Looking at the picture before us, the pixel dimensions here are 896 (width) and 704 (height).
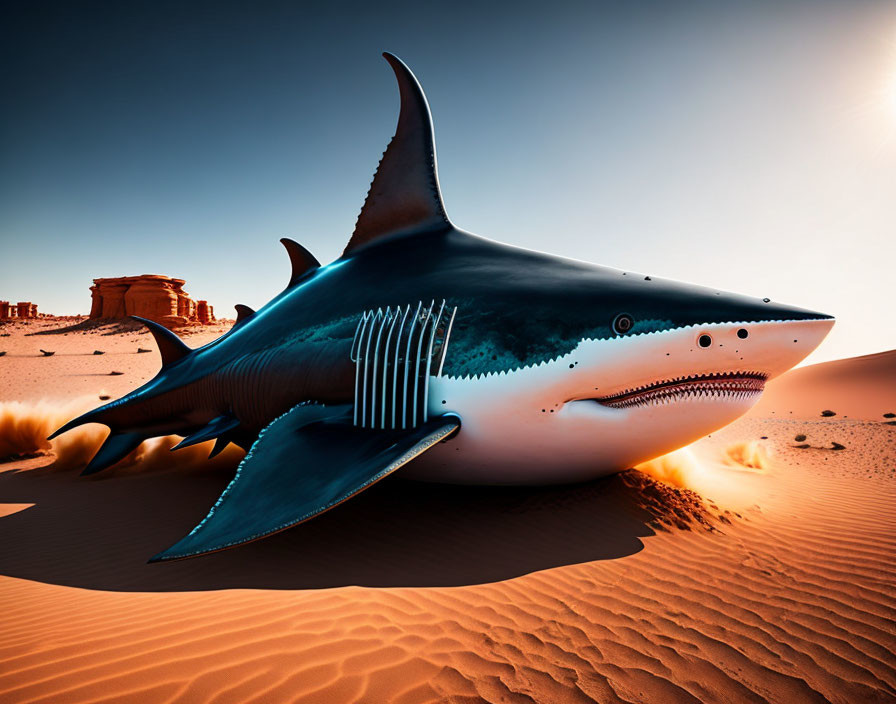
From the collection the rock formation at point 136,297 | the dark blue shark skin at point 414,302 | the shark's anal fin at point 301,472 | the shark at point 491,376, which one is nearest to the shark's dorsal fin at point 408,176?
the dark blue shark skin at point 414,302

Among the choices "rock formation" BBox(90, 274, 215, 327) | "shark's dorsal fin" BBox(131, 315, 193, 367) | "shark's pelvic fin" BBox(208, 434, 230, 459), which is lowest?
"shark's pelvic fin" BBox(208, 434, 230, 459)

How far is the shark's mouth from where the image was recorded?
139 inches

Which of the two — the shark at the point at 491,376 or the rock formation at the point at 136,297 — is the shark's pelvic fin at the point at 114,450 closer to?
the shark at the point at 491,376

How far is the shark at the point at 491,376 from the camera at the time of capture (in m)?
3.34

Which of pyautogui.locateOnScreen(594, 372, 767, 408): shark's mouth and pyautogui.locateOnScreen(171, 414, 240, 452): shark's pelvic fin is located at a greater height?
pyautogui.locateOnScreen(594, 372, 767, 408): shark's mouth

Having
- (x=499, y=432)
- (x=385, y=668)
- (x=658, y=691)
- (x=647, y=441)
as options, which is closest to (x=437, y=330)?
(x=499, y=432)

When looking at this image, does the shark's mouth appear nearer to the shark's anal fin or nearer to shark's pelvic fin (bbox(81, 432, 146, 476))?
the shark's anal fin

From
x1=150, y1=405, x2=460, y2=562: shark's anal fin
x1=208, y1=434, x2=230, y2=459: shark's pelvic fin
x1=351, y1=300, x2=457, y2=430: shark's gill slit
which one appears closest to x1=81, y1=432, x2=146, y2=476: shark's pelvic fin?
x1=208, y1=434, x2=230, y2=459: shark's pelvic fin

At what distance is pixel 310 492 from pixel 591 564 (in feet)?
6.92

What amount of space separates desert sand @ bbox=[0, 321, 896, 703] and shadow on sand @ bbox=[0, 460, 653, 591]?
0.02m

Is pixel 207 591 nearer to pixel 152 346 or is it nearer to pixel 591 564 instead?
pixel 591 564

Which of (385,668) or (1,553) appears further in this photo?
(1,553)

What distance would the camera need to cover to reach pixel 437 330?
391 cm

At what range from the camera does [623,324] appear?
3.48 meters
